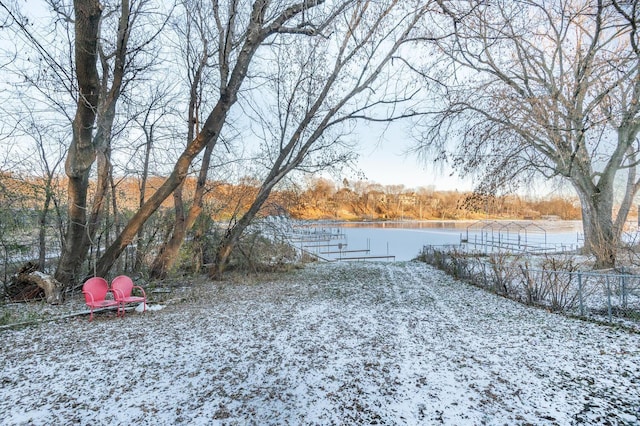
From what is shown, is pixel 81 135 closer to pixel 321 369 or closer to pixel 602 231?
pixel 321 369

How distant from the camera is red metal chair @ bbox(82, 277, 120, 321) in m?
4.59

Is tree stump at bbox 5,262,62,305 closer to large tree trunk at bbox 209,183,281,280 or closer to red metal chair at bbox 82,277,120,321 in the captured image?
red metal chair at bbox 82,277,120,321

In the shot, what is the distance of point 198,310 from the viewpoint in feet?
17.6

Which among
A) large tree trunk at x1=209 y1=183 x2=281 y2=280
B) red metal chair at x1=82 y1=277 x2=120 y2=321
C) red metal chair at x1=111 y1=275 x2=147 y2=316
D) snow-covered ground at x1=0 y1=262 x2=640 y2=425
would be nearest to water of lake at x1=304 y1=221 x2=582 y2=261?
large tree trunk at x1=209 y1=183 x2=281 y2=280

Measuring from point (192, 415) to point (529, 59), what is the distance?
1258cm

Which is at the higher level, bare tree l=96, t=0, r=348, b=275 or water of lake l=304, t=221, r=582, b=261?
bare tree l=96, t=0, r=348, b=275

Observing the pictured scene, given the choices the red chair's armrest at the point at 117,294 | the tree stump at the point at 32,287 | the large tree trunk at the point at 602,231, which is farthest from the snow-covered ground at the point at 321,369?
the large tree trunk at the point at 602,231

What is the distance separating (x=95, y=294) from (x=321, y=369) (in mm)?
3803

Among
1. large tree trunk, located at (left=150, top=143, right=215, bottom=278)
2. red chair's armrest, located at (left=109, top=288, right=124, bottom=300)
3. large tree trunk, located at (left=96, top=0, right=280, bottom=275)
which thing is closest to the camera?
red chair's armrest, located at (left=109, top=288, right=124, bottom=300)

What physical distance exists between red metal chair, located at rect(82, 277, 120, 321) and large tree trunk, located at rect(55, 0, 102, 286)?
5.71 ft

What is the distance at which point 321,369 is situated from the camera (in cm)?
308

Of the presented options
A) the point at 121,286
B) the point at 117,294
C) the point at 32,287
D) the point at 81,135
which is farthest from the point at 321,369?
the point at 32,287

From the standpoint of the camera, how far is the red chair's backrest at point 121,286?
491cm

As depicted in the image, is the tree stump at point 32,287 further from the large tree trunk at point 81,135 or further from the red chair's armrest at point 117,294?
the red chair's armrest at point 117,294
